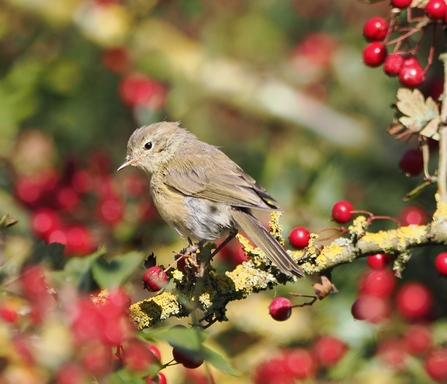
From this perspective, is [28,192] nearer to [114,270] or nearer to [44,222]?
[44,222]

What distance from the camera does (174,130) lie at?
16.4 feet

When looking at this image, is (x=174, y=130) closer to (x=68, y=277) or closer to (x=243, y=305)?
(x=243, y=305)

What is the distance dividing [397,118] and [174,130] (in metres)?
2.27

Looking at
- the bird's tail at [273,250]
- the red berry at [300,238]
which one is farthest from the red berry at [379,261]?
the bird's tail at [273,250]

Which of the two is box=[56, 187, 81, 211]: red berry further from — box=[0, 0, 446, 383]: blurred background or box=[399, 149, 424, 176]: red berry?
box=[399, 149, 424, 176]: red berry

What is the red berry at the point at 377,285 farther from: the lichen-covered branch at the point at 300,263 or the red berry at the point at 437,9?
the red berry at the point at 437,9

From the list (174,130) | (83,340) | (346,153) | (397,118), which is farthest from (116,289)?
(346,153)

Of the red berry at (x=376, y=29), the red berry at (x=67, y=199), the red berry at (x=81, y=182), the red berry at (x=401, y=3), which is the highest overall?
the red berry at (x=401, y=3)

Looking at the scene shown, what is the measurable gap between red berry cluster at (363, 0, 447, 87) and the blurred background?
23cm

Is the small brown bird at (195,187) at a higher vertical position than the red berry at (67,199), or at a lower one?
higher

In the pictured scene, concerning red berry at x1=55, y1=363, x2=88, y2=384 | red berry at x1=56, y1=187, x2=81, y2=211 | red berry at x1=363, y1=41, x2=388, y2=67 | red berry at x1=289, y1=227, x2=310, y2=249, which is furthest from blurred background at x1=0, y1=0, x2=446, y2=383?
red berry at x1=55, y1=363, x2=88, y2=384

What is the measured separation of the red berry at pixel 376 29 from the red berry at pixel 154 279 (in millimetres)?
1511

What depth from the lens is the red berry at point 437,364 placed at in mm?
3010

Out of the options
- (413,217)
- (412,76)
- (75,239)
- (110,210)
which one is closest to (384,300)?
(413,217)
